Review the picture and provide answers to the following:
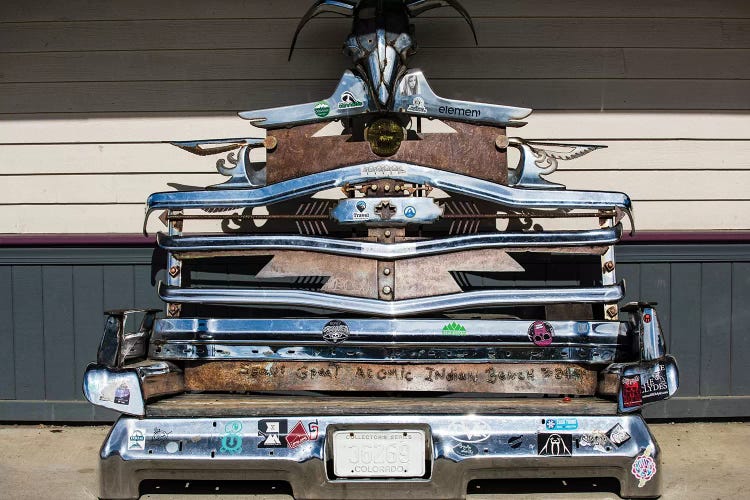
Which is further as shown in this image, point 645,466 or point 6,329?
point 6,329

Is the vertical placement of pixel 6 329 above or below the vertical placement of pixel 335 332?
below

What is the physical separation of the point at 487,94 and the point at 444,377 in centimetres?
215

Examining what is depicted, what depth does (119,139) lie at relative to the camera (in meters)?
5.40

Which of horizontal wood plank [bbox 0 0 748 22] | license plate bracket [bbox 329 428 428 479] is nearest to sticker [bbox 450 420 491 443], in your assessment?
license plate bracket [bbox 329 428 428 479]

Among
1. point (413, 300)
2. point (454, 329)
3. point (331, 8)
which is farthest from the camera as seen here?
point (331, 8)

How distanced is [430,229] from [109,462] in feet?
8.04

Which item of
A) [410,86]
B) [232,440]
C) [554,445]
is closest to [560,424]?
[554,445]

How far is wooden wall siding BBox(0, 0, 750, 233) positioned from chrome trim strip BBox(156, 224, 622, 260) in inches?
52.9

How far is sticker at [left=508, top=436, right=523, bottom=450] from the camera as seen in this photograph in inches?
136

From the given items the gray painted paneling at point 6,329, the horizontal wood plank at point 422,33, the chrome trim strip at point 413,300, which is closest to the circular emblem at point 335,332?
the chrome trim strip at point 413,300

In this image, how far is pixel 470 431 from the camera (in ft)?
11.4

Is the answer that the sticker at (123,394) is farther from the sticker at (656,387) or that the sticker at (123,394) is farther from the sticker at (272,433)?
the sticker at (656,387)

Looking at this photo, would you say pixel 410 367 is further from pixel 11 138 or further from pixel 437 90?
pixel 11 138

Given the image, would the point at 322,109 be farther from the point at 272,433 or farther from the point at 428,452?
the point at 428,452
